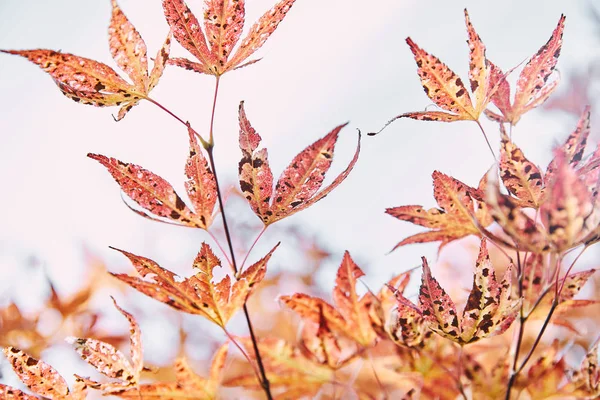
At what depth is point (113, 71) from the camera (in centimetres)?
34

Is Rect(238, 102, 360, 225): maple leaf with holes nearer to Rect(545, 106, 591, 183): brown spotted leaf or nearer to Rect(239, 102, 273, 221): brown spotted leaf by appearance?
Rect(239, 102, 273, 221): brown spotted leaf

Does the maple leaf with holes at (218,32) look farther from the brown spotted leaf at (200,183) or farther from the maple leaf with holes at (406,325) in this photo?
the maple leaf with holes at (406,325)

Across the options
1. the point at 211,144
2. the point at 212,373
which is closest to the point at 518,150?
the point at 211,144

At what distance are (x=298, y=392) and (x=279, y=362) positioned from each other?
5 centimetres

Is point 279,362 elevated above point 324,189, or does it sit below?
below

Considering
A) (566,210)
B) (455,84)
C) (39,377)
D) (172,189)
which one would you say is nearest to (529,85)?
(455,84)

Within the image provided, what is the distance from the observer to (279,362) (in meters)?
0.49

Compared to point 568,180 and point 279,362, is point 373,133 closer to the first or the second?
point 568,180

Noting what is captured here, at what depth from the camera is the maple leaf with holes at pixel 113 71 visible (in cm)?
32

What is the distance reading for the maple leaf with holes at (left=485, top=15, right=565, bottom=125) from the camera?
365mm

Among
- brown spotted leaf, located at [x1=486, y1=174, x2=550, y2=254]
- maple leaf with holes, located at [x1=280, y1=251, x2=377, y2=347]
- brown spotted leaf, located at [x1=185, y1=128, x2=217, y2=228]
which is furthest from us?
maple leaf with holes, located at [x1=280, y1=251, x2=377, y2=347]

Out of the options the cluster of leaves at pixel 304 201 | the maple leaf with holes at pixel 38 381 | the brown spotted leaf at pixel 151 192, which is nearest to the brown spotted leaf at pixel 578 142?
the cluster of leaves at pixel 304 201

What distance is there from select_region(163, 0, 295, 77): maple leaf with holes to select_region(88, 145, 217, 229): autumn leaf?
0.06 metres

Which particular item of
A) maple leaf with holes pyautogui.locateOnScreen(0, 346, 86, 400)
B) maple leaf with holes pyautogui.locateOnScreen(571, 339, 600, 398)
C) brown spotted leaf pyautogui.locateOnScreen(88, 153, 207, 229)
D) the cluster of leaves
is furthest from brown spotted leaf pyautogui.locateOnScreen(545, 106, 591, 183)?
maple leaf with holes pyautogui.locateOnScreen(0, 346, 86, 400)
